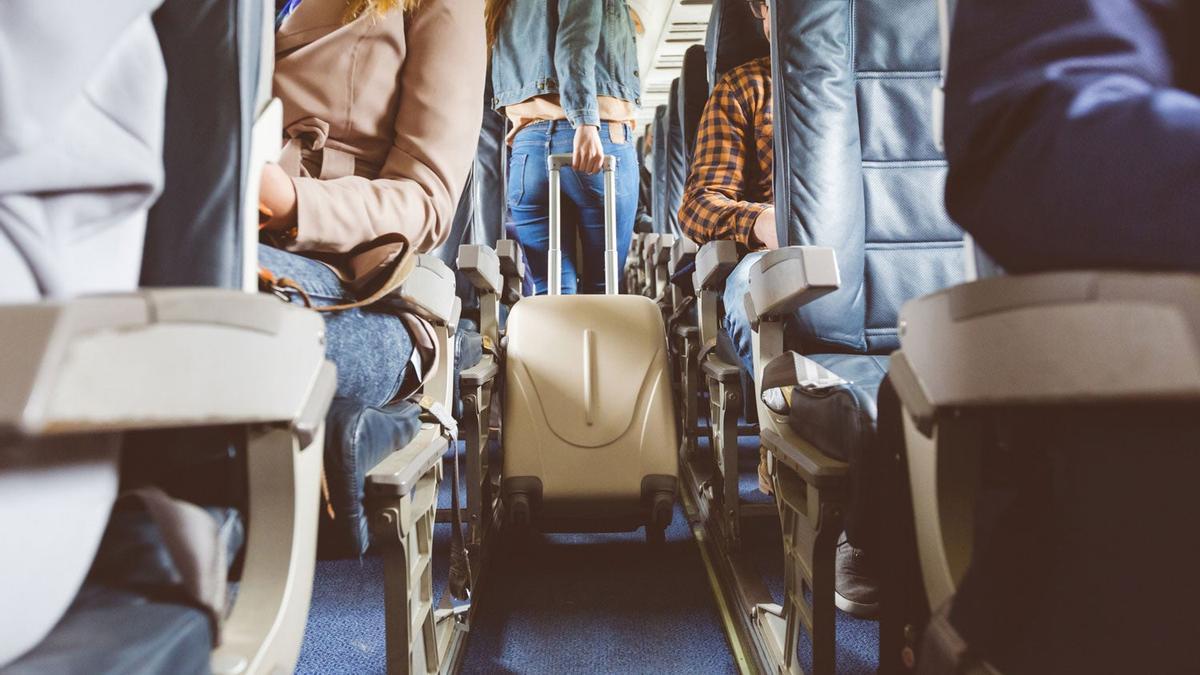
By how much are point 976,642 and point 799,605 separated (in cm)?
66

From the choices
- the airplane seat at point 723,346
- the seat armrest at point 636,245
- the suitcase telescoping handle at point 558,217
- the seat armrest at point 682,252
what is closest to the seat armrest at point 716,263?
the airplane seat at point 723,346

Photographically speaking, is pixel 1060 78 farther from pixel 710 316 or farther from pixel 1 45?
pixel 710 316

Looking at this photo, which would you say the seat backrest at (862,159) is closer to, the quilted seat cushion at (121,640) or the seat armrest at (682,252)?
the seat armrest at (682,252)

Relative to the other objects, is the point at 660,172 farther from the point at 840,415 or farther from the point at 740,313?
the point at 840,415

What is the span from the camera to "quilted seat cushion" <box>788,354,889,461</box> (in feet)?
3.06

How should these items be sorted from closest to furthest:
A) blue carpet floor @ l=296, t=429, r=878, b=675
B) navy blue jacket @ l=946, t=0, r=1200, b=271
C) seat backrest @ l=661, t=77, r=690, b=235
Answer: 1. navy blue jacket @ l=946, t=0, r=1200, b=271
2. blue carpet floor @ l=296, t=429, r=878, b=675
3. seat backrest @ l=661, t=77, r=690, b=235

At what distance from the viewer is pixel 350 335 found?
974 millimetres

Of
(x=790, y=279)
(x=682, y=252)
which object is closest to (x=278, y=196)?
(x=790, y=279)

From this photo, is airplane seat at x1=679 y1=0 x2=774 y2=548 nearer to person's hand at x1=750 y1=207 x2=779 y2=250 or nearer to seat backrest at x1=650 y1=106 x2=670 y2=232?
person's hand at x1=750 y1=207 x2=779 y2=250

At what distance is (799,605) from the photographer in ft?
3.84

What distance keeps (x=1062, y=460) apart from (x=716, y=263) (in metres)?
1.34

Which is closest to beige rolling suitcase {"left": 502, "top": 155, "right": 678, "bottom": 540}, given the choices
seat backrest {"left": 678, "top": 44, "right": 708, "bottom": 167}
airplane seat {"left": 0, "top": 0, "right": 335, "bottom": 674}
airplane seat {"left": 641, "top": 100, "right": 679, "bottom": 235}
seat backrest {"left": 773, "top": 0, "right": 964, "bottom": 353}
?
seat backrest {"left": 773, "top": 0, "right": 964, "bottom": 353}

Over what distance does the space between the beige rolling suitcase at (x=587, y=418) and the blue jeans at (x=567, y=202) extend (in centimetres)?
83

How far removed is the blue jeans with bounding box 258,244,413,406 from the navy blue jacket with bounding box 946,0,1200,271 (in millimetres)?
743
